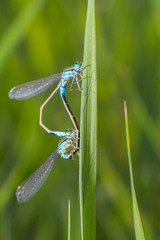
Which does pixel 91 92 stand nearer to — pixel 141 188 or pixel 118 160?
pixel 141 188

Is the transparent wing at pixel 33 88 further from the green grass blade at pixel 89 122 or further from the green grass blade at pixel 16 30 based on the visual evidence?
the green grass blade at pixel 89 122

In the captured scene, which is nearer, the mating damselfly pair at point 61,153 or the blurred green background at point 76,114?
the mating damselfly pair at point 61,153

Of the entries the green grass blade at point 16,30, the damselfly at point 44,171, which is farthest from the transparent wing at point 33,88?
the damselfly at point 44,171

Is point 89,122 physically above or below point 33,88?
below

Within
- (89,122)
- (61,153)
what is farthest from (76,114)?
(89,122)

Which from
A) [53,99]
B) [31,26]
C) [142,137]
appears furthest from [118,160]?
[31,26]

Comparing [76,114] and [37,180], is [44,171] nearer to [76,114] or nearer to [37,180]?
[37,180]
